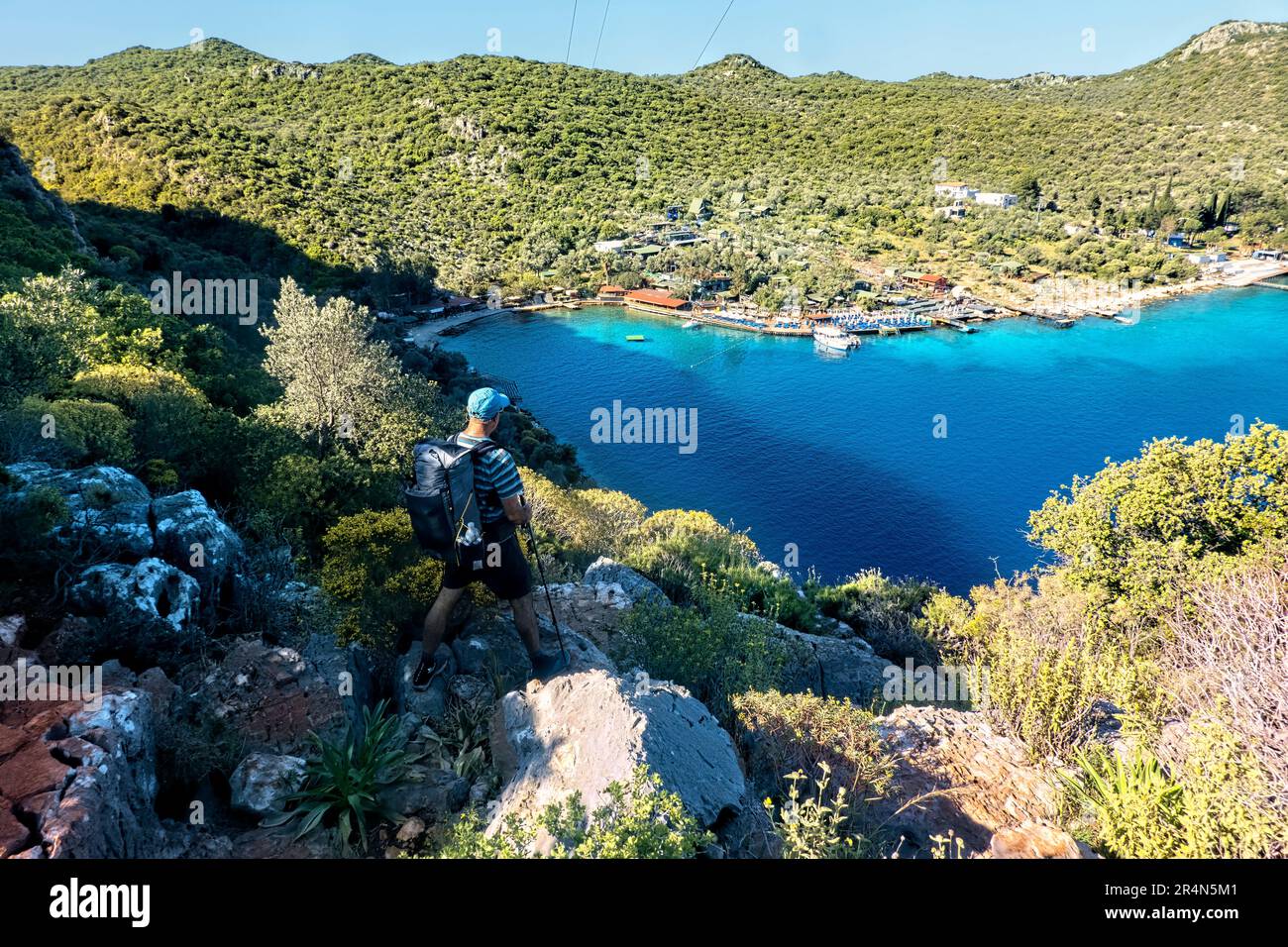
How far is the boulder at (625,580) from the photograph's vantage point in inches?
442

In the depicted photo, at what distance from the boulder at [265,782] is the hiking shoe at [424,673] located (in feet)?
4.59

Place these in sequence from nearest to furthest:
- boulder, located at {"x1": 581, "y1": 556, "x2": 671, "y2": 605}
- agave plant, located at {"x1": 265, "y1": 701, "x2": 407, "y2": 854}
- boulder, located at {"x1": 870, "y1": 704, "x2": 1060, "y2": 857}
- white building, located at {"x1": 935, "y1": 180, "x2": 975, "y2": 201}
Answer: agave plant, located at {"x1": 265, "y1": 701, "x2": 407, "y2": 854} → boulder, located at {"x1": 870, "y1": 704, "x2": 1060, "y2": 857} → boulder, located at {"x1": 581, "y1": 556, "x2": 671, "y2": 605} → white building, located at {"x1": 935, "y1": 180, "x2": 975, "y2": 201}

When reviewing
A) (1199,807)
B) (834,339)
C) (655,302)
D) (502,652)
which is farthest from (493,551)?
(655,302)

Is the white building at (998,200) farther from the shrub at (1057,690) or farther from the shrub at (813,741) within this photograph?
the shrub at (813,741)

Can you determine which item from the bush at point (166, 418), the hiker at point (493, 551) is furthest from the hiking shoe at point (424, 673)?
the bush at point (166, 418)

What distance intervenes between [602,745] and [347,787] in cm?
214

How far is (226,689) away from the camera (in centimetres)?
615

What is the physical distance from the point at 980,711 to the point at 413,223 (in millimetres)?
90297

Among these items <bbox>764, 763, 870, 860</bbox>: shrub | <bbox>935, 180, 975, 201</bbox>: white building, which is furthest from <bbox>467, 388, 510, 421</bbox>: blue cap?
<bbox>935, 180, 975, 201</bbox>: white building

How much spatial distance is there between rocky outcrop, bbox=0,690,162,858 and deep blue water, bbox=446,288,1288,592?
96.4 feet

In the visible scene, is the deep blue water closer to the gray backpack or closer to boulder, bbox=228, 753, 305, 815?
the gray backpack

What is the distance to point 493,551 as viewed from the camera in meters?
6.21

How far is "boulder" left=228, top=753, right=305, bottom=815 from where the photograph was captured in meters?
5.13
